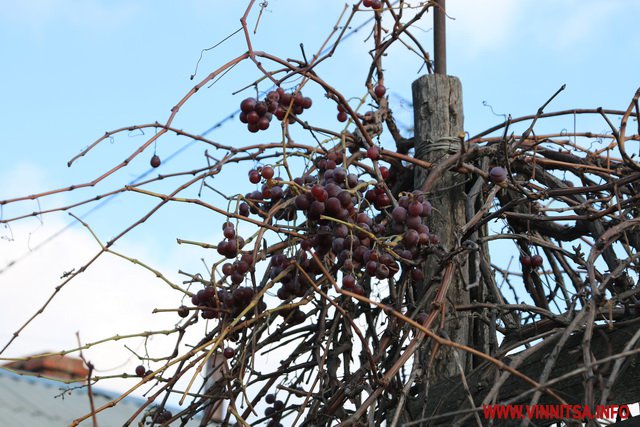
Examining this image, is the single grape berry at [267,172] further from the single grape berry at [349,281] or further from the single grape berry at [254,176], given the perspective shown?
the single grape berry at [349,281]

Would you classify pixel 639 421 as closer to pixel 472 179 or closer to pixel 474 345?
pixel 474 345

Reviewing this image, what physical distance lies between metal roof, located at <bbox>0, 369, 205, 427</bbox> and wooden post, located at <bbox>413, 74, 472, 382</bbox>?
1.42 m

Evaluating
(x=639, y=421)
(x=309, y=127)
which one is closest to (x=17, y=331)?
(x=309, y=127)

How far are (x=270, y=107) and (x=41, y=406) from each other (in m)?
1.92

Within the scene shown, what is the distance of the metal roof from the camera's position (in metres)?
3.14

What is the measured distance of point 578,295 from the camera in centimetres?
168

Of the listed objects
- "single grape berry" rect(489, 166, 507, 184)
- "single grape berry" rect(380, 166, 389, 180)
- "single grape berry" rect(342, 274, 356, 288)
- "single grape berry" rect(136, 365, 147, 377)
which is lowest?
"single grape berry" rect(136, 365, 147, 377)

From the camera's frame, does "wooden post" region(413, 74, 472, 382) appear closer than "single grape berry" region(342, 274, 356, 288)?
No

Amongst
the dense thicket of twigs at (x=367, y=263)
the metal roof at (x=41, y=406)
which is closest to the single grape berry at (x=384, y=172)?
the dense thicket of twigs at (x=367, y=263)

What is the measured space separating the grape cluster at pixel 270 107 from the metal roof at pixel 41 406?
4.68 ft

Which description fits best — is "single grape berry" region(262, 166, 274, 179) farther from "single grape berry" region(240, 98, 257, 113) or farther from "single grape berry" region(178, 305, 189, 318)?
"single grape berry" region(178, 305, 189, 318)

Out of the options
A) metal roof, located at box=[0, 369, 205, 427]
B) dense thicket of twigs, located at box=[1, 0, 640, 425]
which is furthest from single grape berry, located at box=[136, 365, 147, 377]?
metal roof, located at box=[0, 369, 205, 427]

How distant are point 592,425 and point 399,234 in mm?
602

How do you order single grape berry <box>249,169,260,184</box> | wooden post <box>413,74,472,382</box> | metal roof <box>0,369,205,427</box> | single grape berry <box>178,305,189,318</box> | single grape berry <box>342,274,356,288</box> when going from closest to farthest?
single grape berry <box>342,274,356,288</box> → single grape berry <box>178,305,189,318</box> → single grape berry <box>249,169,260,184</box> → wooden post <box>413,74,472,382</box> → metal roof <box>0,369,205,427</box>
